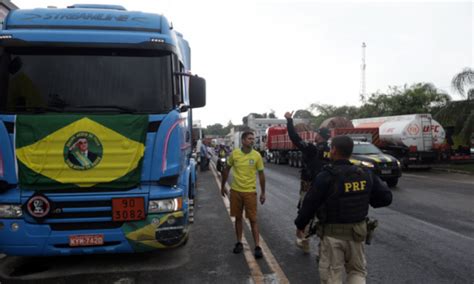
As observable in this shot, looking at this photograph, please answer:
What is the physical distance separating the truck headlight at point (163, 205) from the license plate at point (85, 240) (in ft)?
2.12

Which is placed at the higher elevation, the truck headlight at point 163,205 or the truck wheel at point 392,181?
the truck headlight at point 163,205

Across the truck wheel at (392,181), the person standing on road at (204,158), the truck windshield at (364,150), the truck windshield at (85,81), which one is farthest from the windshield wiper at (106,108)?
the person standing on road at (204,158)

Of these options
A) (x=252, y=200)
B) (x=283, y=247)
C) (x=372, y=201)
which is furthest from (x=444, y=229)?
(x=372, y=201)

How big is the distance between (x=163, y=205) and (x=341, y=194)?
229cm

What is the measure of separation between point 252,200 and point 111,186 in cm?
201

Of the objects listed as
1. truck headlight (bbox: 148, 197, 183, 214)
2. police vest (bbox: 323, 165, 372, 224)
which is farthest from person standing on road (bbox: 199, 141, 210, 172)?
police vest (bbox: 323, 165, 372, 224)

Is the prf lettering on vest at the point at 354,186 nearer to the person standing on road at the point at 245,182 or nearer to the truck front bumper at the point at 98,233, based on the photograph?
the truck front bumper at the point at 98,233

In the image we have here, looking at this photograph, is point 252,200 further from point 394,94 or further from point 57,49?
point 394,94

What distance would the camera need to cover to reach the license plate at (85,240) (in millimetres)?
4598

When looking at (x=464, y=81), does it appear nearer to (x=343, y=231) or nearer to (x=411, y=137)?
(x=411, y=137)

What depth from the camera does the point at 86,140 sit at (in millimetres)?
4648

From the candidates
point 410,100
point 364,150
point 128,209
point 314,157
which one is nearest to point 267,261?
point 314,157

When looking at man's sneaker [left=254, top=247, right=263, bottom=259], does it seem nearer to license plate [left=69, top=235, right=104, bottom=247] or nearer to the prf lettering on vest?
license plate [left=69, top=235, right=104, bottom=247]

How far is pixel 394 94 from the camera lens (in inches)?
1636
